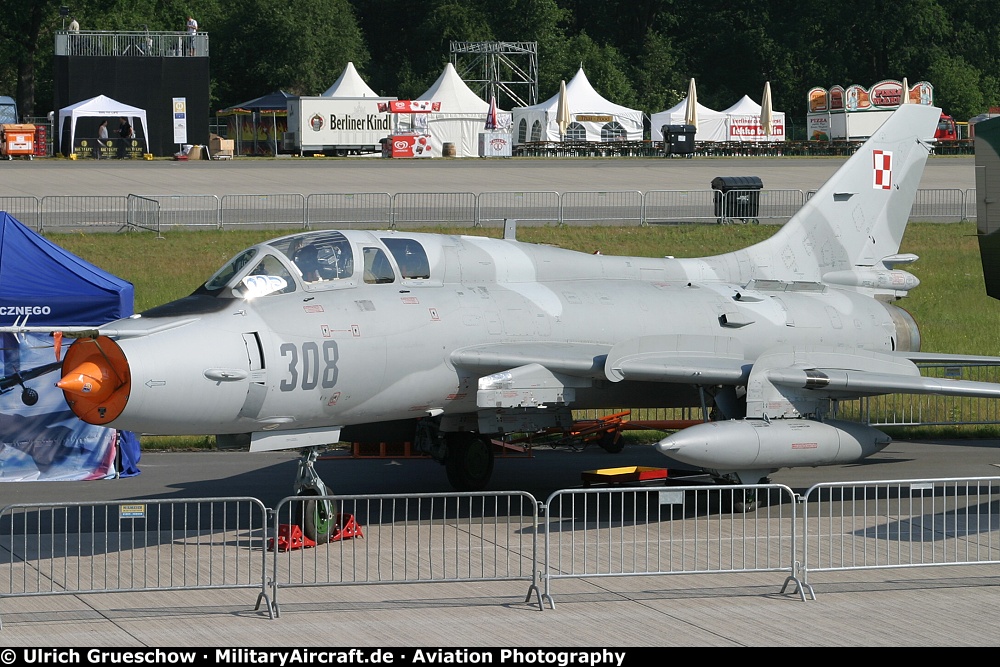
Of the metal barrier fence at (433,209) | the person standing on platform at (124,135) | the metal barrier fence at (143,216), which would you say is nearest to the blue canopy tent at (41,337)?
the metal barrier fence at (143,216)

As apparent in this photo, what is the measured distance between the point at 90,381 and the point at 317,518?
2563 mm

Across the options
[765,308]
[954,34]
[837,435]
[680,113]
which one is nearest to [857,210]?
[765,308]

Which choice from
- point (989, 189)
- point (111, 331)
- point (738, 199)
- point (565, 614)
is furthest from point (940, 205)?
point (111, 331)

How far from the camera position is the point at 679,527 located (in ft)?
46.5

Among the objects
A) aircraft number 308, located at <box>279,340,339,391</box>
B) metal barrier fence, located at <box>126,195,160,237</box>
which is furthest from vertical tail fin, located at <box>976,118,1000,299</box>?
metal barrier fence, located at <box>126,195,160,237</box>

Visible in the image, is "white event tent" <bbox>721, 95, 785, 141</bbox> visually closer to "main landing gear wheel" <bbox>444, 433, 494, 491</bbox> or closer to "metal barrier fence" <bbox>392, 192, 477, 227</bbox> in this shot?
"metal barrier fence" <bbox>392, 192, 477, 227</bbox>

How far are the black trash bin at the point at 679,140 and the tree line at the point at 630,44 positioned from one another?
25992 mm

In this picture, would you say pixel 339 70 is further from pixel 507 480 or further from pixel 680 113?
pixel 507 480

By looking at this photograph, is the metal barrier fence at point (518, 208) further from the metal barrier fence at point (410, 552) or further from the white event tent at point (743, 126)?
the white event tent at point (743, 126)

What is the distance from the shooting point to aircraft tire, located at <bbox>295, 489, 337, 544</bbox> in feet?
42.3

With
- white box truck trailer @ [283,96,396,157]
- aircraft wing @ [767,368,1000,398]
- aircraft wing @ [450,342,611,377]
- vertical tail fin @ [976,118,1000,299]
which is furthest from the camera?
white box truck trailer @ [283,96,396,157]

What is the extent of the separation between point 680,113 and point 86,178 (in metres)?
31.9

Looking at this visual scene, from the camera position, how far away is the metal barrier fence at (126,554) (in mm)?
11359

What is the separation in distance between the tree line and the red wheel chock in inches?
2581
